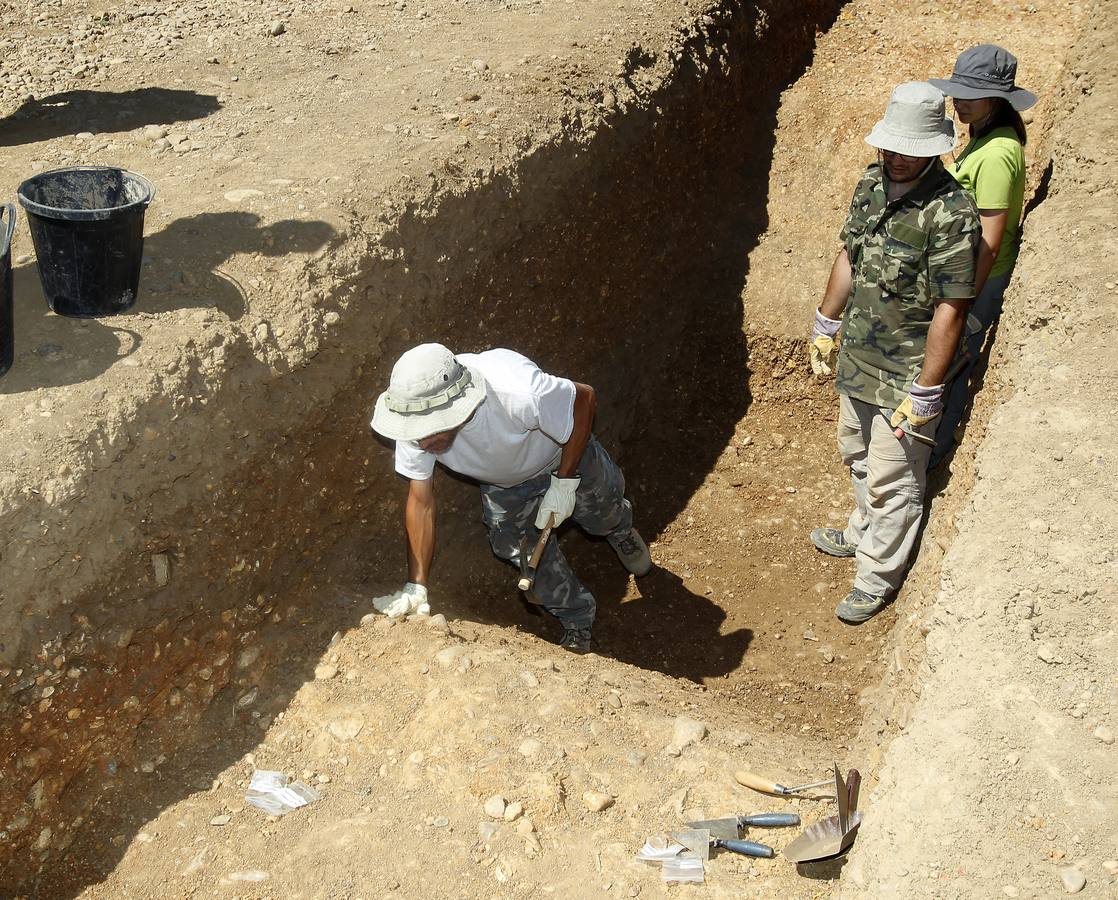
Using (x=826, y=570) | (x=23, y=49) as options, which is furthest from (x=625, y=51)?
(x=23, y=49)

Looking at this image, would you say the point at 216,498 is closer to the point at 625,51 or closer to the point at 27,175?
the point at 27,175

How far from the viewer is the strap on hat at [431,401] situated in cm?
389

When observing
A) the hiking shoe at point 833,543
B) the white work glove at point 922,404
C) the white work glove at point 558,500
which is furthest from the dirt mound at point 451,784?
the hiking shoe at point 833,543

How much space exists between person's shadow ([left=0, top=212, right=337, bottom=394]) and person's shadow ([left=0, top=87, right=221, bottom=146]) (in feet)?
4.46

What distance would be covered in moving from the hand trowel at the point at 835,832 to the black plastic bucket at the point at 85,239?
3.19m

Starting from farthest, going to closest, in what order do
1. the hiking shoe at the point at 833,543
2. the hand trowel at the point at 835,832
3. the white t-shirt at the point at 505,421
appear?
the hiking shoe at the point at 833,543, the white t-shirt at the point at 505,421, the hand trowel at the point at 835,832

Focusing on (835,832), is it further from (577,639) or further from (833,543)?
(833,543)

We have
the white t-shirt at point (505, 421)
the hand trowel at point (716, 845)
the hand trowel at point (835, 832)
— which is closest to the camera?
the hand trowel at point (835, 832)

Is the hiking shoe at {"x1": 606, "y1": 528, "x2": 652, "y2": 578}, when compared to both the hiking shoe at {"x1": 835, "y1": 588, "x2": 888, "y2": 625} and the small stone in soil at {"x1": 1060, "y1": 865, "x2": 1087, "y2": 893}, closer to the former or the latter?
the hiking shoe at {"x1": 835, "y1": 588, "x2": 888, "y2": 625}

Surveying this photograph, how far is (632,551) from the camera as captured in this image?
227 inches

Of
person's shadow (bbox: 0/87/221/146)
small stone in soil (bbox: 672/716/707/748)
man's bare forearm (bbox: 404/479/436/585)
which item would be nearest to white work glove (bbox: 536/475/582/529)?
man's bare forearm (bbox: 404/479/436/585)

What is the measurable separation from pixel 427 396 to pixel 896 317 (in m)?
2.30

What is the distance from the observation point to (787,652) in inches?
221

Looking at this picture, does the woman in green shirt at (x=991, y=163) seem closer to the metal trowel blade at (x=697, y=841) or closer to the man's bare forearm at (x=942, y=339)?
the man's bare forearm at (x=942, y=339)
